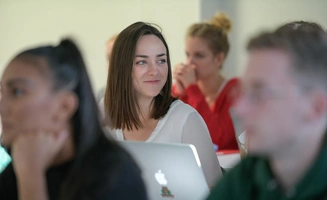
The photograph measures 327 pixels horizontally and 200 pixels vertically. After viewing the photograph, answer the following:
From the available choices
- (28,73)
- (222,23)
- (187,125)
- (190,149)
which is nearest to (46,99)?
(28,73)

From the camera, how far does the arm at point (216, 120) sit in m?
3.05

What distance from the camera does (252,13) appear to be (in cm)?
418

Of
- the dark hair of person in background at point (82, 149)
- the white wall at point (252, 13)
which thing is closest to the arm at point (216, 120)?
the white wall at point (252, 13)

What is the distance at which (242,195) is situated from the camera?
1140mm

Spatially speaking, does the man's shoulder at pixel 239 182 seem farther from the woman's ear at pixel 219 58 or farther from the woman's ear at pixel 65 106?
the woman's ear at pixel 219 58

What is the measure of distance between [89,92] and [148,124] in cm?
102

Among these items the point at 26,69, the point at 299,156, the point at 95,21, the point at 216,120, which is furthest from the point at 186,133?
the point at 95,21

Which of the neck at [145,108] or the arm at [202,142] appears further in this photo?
the neck at [145,108]

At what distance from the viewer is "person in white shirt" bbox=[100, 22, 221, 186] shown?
227cm

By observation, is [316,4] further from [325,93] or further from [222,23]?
[325,93]

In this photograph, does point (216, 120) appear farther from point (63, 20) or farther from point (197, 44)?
point (63, 20)

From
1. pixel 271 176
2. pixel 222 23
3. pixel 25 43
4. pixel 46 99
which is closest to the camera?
pixel 271 176

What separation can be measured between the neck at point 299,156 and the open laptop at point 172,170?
1.67 feet

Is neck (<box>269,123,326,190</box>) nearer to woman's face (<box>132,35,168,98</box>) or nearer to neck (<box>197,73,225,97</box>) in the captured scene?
woman's face (<box>132,35,168,98</box>)
